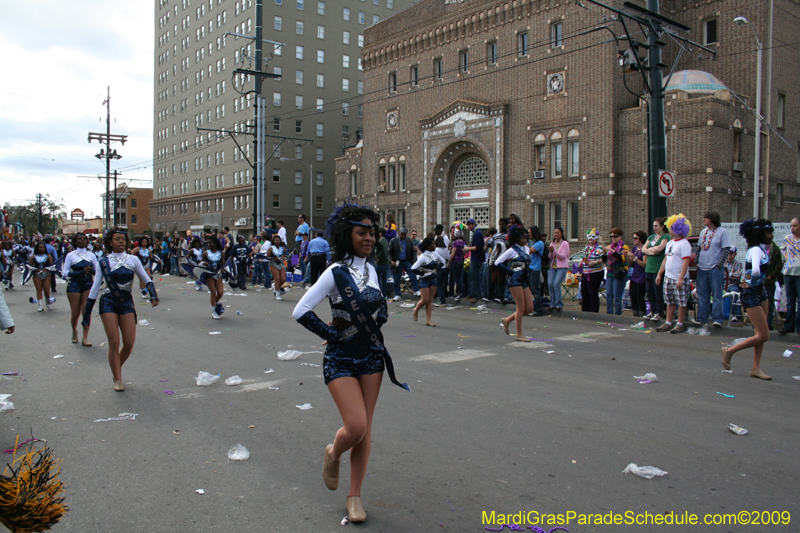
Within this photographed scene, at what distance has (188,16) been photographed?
8088cm

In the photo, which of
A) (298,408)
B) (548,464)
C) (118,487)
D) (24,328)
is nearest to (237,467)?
(118,487)

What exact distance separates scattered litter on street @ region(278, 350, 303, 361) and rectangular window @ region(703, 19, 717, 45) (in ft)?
105

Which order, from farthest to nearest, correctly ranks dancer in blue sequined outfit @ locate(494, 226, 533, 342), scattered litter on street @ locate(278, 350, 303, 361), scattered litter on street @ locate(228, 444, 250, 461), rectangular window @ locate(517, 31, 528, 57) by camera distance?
rectangular window @ locate(517, 31, 528, 57)
dancer in blue sequined outfit @ locate(494, 226, 533, 342)
scattered litter on street @ locate(278, 350, 303, 361)
scattered litter on street @ locate(228, 444, 250, 461)

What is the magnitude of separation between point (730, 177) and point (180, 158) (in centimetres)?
7317

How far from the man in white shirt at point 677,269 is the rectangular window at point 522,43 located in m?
25.8

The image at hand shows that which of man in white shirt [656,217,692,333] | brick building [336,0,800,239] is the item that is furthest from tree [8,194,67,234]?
man in white shirt [656,217,692,333]

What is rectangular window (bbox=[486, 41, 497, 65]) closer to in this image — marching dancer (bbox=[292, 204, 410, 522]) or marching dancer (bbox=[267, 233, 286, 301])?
marching dancer (bbox=[267, 233, 286, 301])

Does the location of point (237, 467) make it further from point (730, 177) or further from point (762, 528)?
point (730, 177)

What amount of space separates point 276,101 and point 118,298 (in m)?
63.9

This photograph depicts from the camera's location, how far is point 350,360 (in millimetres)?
3656

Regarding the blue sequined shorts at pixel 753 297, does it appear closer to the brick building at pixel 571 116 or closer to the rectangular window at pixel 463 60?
the brick building at pixel 571 116

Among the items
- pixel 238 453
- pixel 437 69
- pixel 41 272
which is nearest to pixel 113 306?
pixel 238 453

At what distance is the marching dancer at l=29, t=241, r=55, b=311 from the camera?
1495 centimetres

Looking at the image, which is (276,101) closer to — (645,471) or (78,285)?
(78,285)
